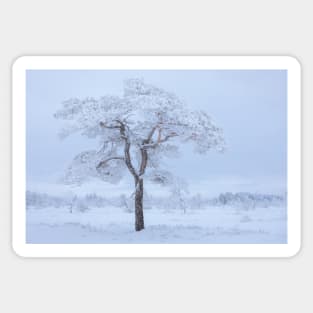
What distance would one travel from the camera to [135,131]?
3.39 metres

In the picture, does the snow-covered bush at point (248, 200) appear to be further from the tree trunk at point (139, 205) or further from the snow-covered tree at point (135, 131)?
the tree trunk at point (139, 205)

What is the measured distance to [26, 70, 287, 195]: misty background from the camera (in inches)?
132

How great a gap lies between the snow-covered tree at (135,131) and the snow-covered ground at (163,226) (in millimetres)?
128

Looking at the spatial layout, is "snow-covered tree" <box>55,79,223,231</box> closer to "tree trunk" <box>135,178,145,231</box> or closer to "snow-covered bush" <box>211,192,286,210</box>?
"tree trunk" <box>135,178,145,231</box>

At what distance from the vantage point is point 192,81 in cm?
335

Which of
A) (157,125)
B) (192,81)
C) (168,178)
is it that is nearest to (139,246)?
(168,178)

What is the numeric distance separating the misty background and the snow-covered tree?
5 centimetres

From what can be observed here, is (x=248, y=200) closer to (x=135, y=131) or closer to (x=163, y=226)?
(x=163, y=226)

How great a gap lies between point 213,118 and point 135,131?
55 cm

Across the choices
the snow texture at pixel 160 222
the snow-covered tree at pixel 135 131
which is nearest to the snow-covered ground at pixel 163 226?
the snow texture at pixel 160 222

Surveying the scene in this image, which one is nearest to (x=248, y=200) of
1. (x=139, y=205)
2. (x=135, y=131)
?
(x=139, y=205)

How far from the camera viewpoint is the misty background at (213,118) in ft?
11.0
